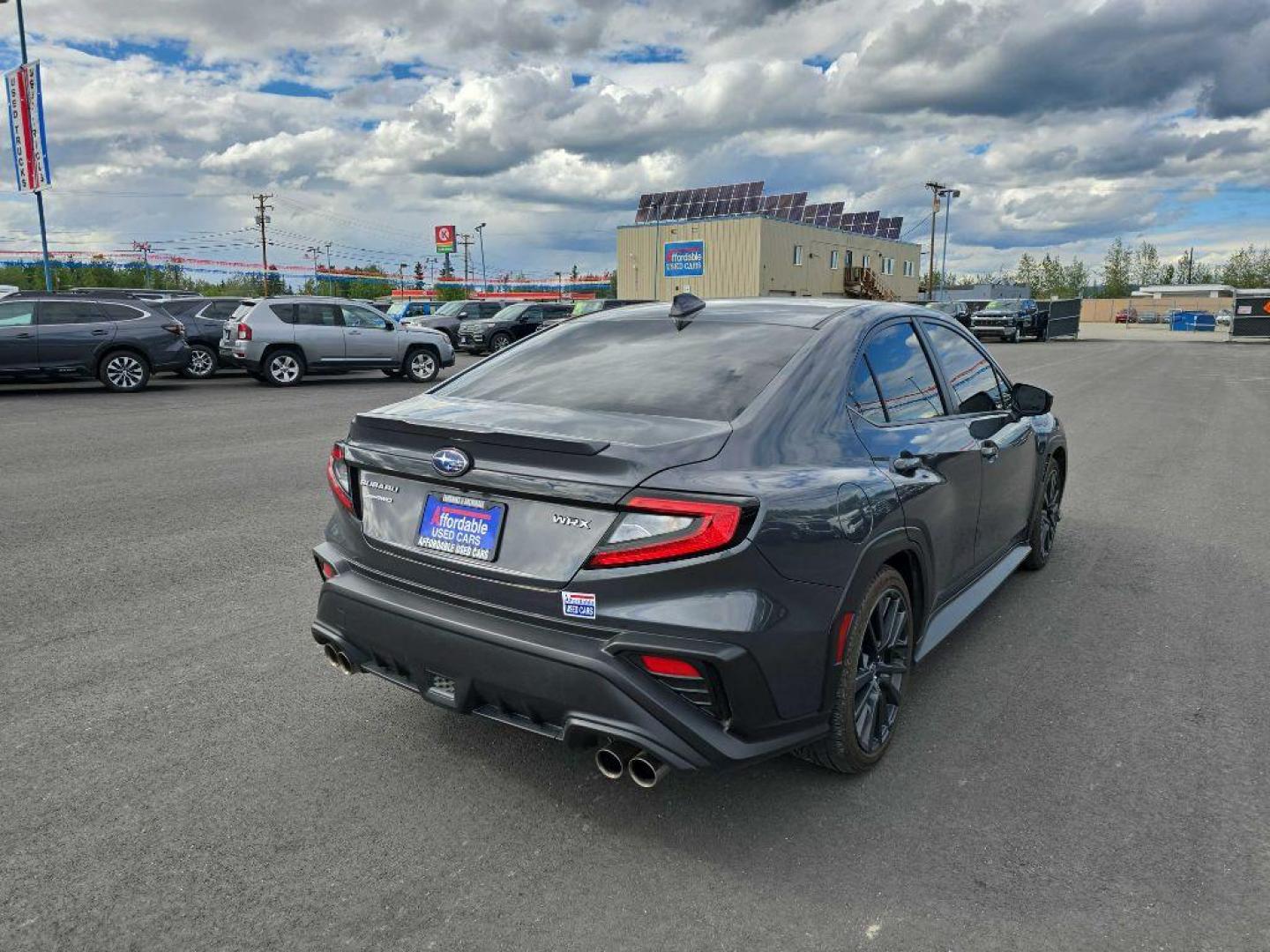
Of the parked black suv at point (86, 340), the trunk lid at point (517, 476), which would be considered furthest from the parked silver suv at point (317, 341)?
the trunk lid at point (517, 476)

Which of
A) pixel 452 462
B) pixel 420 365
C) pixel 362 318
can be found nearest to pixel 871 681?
pixel 452 462

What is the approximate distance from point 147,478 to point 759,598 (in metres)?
7.13

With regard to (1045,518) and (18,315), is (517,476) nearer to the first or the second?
(1045,518)

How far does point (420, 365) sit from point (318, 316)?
2238 mm

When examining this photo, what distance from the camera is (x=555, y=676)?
8.07ft

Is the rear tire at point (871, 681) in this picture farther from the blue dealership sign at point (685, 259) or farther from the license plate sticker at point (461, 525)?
the blue dealership sign at point (685, 259)

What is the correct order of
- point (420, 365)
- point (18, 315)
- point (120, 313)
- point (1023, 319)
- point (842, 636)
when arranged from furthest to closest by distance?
point (1023, 319), point (420, 365), point (120, 313), point (18, 315), point (842, 636)

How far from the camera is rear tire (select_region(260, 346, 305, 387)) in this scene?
17.0 m

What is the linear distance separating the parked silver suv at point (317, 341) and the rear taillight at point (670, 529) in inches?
641

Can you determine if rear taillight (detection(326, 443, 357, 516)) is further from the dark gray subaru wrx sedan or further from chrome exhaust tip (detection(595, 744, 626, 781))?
chrome exhaust tip (detection(595, 744, 626, 781))

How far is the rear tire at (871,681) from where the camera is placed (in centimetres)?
277

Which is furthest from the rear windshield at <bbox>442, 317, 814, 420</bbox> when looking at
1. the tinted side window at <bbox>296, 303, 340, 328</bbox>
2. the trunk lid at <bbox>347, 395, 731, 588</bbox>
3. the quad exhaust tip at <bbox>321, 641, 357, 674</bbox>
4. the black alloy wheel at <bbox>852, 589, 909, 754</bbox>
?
the tinted side window at <bbox>296, 303, 340, 328</bbox>

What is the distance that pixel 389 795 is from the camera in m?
2.86

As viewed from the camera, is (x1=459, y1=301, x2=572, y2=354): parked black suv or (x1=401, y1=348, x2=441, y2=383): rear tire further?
(x1=459, y1=301, x2=572, y2=354): parked black suv
